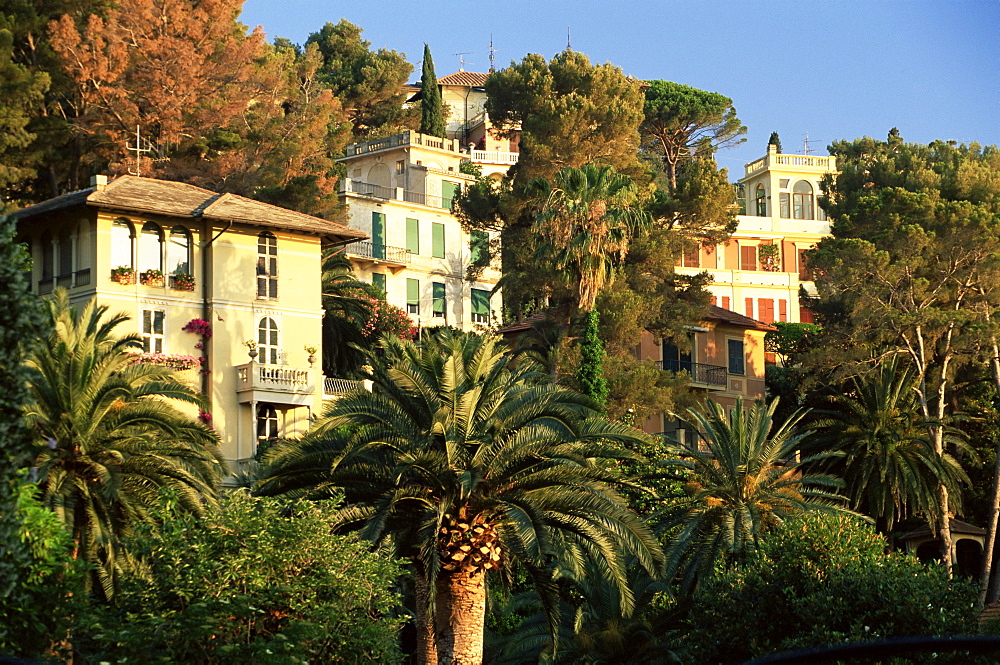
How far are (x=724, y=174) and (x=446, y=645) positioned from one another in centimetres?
3276

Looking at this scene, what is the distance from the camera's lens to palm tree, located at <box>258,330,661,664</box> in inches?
1195

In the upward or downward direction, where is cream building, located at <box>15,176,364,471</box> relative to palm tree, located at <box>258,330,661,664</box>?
upward

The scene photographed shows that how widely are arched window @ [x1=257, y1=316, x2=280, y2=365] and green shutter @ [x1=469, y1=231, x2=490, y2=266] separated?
12891mm

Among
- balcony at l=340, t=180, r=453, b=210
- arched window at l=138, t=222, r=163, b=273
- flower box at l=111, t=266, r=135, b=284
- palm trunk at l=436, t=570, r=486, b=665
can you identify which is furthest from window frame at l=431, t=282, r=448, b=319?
palm trunk at l=436, t=570, r=486, b=665

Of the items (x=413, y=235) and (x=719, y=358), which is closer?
(x=719, y=358)

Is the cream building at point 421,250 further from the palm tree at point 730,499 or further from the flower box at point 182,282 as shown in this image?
the palm tree at point 730,499

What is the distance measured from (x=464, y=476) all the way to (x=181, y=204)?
22.7 meters

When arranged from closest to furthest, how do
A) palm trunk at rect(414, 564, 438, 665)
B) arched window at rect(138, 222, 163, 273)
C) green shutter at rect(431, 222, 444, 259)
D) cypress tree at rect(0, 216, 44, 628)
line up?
cypress tree at rect(0, 216, 44, 628)
palm trunk at rect(414, 564, 438, 665)
arched window at rect(138, 222, 163, 273)
green shutter at rect(431, 222, 444, 259)

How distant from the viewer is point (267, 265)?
51.1m

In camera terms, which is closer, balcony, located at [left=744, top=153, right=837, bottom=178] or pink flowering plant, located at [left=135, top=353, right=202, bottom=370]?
pink flowering plant, located at [left=135, top=353, right=202, bottom=370]

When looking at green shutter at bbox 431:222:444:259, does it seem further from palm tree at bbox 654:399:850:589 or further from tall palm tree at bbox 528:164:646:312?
palm tree at bbox 654:399:850:589

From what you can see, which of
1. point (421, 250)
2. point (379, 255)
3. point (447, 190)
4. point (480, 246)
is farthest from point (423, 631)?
point (447, 190)

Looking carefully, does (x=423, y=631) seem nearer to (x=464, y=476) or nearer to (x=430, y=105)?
(x=464, y=476)

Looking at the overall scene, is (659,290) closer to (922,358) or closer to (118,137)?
(922,358)
